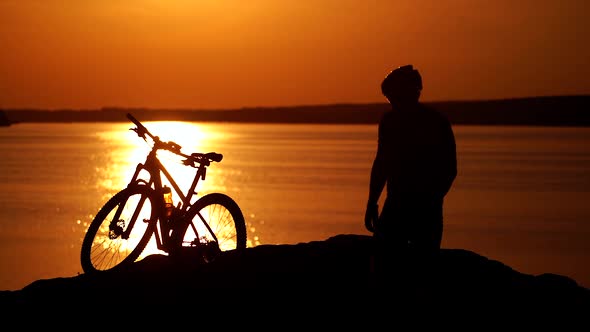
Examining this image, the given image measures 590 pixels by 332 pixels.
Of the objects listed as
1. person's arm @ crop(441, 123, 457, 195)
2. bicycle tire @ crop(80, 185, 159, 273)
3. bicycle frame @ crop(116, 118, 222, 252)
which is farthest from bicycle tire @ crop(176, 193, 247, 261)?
person's arm @ crop(441, 123, 457, 195)

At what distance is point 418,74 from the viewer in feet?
21.7

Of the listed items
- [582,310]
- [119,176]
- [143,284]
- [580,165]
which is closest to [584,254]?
[582,310]

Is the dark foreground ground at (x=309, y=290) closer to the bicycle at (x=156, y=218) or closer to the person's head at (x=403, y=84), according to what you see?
the bicycle at (x=156, y=218)

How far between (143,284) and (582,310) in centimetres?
407

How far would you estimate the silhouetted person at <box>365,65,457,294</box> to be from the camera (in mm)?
6617

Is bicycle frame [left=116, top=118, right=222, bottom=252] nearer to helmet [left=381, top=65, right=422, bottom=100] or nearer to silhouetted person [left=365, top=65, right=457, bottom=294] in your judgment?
silhouetted person [left=365, top=65, right=457, bottom=294]

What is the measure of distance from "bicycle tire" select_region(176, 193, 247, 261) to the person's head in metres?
2.86

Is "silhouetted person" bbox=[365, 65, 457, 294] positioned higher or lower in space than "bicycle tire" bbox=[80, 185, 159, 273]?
higher

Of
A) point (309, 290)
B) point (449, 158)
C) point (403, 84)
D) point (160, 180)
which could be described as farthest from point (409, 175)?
point (160, 180)

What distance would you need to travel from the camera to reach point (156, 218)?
29.0ft

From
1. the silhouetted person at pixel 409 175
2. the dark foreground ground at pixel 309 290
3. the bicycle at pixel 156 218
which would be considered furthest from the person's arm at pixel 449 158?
the bicycle at pixel 156 218

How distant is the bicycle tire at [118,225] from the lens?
8.58 m

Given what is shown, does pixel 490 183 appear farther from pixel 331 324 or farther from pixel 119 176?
pixel 331 324

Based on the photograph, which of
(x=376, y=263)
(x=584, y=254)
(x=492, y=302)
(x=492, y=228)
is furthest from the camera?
(x=492, y=228)
